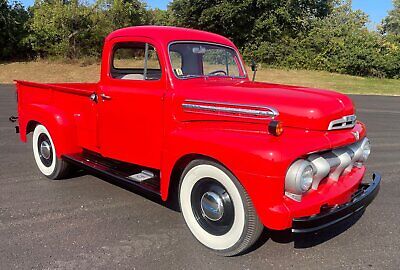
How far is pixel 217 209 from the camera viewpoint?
10.2 ft

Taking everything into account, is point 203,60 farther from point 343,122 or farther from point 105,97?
point 343,122

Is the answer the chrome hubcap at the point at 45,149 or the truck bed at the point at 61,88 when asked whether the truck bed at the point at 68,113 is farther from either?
the chrome hubcap at the point at 45,149

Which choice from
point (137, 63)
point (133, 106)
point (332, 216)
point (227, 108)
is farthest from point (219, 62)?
point (332, 216)

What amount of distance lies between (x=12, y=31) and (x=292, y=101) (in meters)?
26.3

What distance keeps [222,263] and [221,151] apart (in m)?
0.91

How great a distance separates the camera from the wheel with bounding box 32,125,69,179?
190 inches

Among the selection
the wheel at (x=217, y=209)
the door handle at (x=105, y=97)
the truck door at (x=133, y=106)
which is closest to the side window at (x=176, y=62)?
the truck door at (x=133, y=106)

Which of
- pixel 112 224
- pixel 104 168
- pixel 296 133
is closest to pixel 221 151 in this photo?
pixel 296 133

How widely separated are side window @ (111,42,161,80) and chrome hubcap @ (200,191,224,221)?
1.31 m

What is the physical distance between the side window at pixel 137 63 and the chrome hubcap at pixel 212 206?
1.31 meters

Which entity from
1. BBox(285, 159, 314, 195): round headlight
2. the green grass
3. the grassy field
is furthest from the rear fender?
the green grass

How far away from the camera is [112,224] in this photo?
365 cm

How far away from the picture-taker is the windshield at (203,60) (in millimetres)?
3773

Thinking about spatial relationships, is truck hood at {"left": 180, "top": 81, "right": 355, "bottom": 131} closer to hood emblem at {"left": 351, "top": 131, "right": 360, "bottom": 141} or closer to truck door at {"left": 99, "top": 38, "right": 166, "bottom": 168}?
hood emblem at {"left": 351, "top": 131, "right": 360, "bottom": 141}
